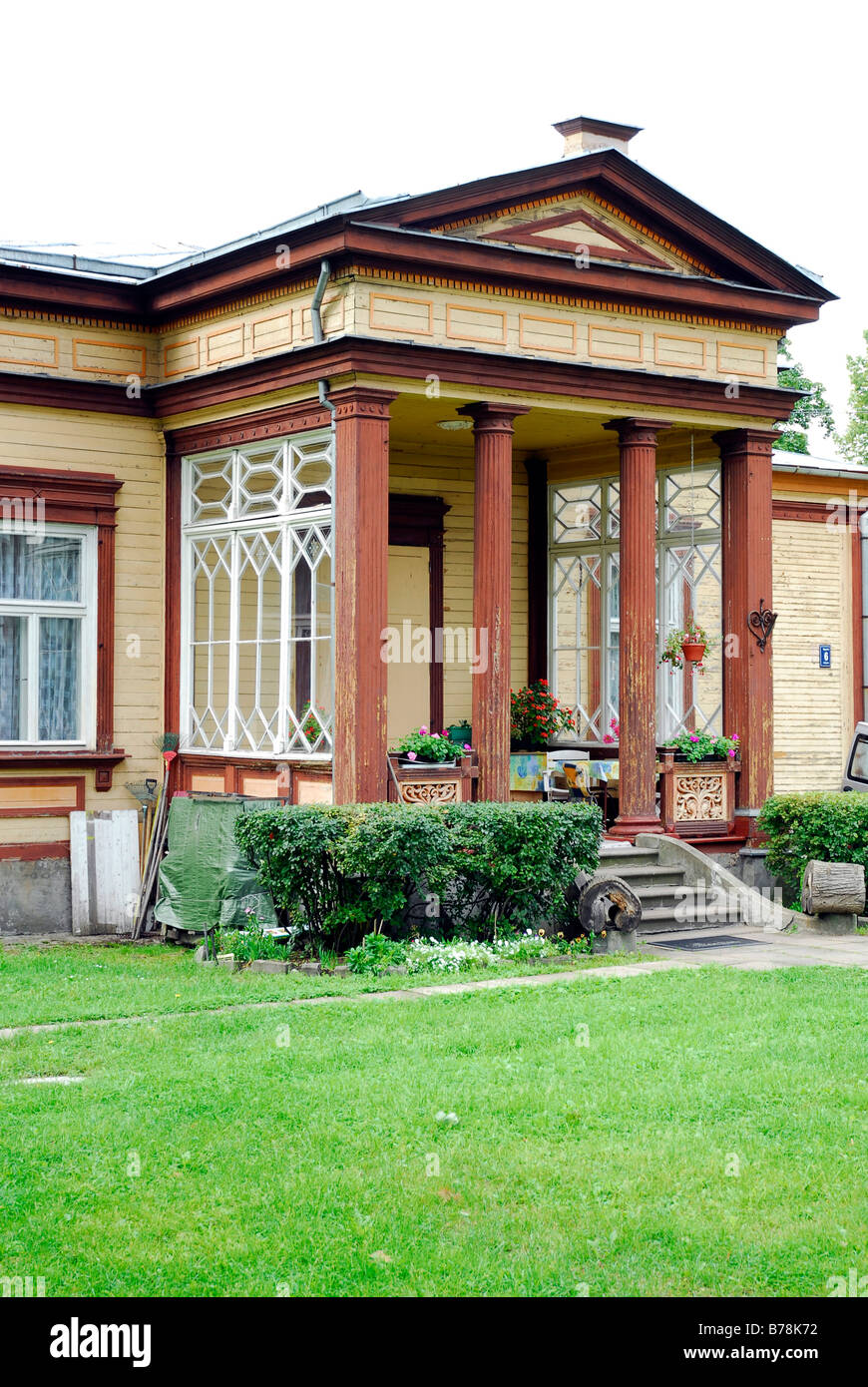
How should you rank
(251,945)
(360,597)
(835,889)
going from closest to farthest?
(251,945)
(360,597)
(835,889)

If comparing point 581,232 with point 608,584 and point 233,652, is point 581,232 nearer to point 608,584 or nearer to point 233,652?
point 608,584

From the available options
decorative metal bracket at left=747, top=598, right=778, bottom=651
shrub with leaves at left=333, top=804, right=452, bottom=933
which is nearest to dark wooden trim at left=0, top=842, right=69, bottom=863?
shrub with leaves at left=333, top=804, right=452, bottom=933

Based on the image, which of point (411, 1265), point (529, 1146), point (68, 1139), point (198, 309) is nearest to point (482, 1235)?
point (411, 1265)

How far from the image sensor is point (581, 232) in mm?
12898

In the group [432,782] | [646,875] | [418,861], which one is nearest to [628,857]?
[646,875]

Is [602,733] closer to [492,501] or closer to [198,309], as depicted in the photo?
[492,501]

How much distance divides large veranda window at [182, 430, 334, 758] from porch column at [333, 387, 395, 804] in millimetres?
431

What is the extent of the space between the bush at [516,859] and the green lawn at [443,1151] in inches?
84.8

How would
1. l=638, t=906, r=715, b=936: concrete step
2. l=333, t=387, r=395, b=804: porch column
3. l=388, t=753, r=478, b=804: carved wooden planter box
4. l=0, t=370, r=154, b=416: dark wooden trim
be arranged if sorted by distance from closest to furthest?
1. l=333, t=387, r=395, b=804: porch column
2. l=388, t=753, r=478, b=804: carved wooden planter box
3. l=638, t=906, r=715, b=936: concrete step
4. l=0, t=370, r=154, b=416: dark wooden trim

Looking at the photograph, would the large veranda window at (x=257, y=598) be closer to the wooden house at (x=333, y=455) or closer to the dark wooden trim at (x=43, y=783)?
the wooden house at (x=333, y=455)

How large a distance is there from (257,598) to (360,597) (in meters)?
1.81

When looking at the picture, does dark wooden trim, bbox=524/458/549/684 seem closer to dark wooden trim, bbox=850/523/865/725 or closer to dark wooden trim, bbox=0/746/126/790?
dark wooden trim, bbox=850/523/865/725

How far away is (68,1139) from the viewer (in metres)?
5.79

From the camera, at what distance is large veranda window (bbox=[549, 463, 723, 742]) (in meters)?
14.9
